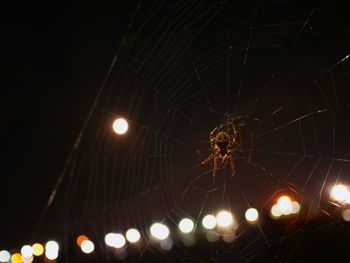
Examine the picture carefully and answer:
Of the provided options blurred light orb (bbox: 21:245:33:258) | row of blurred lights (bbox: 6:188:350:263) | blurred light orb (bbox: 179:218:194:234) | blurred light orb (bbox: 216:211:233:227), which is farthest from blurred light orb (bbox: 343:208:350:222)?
blurred light orb (bbox: 21:245:33:258)

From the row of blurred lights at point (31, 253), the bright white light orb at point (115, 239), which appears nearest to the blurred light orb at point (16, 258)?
the row of blurred lights at point (31, 253)

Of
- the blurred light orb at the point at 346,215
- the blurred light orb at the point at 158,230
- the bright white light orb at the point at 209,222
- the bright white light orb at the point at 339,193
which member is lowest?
the bright white light orb at the point at 339,193

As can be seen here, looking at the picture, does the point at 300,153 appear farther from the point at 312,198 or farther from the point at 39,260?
the point at 39,260

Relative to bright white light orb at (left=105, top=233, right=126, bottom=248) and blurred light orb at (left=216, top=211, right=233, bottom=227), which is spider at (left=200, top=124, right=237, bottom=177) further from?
bright white light orb at (left=105, top=233, right=126, bottom=248)

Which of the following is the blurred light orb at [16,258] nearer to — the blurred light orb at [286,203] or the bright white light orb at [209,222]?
the bright white light orb at [209,222]

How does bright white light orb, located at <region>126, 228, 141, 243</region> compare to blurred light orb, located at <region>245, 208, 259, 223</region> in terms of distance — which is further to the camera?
bright white light orb, located at <region>126, 228, 141, 243</region>

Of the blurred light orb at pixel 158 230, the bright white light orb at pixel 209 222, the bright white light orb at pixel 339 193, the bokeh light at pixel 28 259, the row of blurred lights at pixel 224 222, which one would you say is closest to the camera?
the bright white light orb at pixel 339 193
